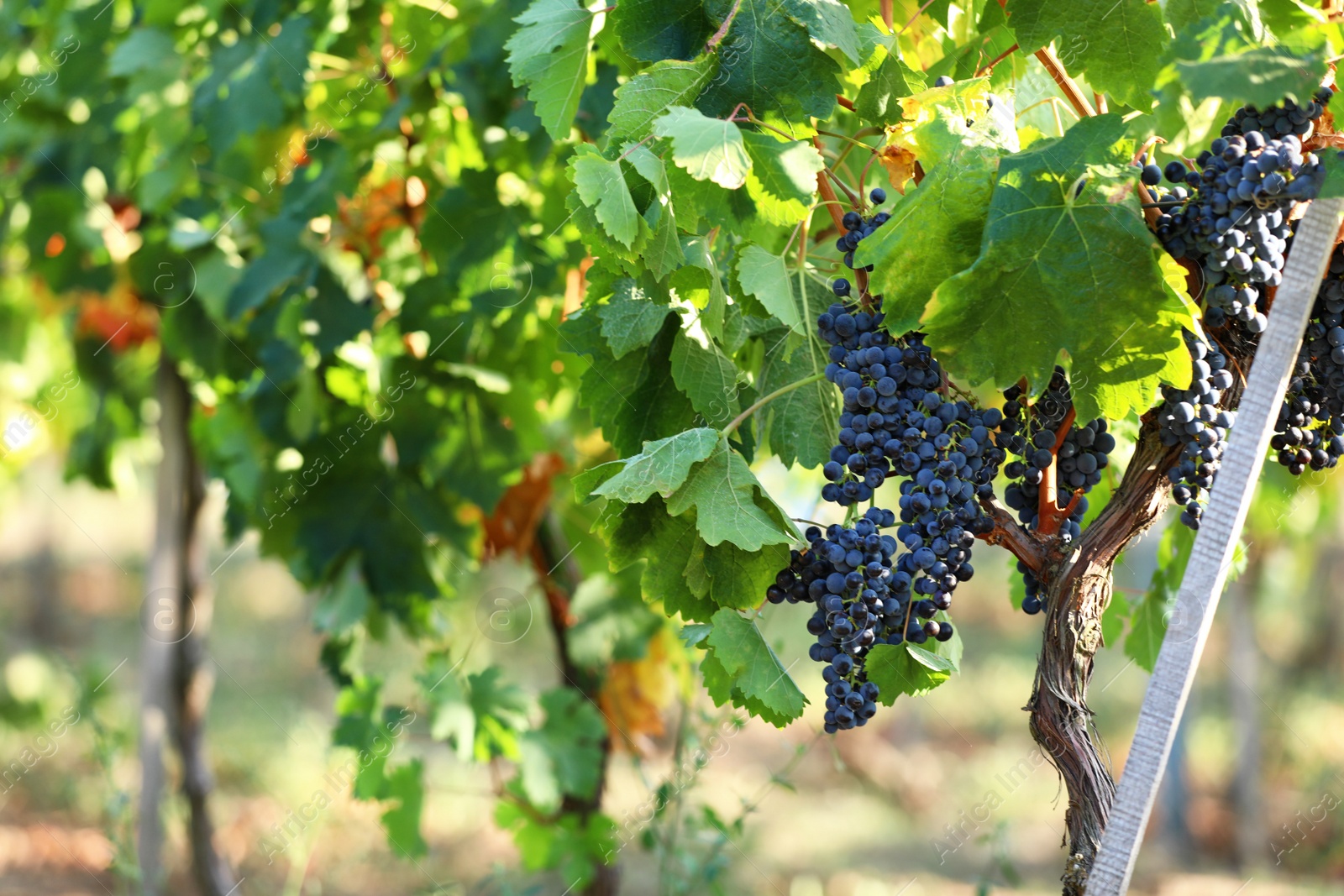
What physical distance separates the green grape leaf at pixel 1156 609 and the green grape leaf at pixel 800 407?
0.68 metres

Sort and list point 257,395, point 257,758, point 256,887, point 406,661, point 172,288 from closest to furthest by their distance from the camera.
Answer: point 257,395 → point 172,288 → point 256,887 → point 406,661 → point 257,758

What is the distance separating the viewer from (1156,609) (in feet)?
5.55

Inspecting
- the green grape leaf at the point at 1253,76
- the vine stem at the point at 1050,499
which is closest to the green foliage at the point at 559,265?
the green grape leaf at the point at 1253,76

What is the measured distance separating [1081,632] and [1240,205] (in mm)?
457

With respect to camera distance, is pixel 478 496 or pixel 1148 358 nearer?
pixel 1148 358

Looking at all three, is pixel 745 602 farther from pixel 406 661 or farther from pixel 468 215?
pixel 406 661

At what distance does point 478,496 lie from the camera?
2.38 meters

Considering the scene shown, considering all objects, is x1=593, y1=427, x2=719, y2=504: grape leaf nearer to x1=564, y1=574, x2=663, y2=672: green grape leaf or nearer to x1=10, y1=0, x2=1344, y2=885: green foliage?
x1=10, y1=0, x2=1344, y2=885: green foliage

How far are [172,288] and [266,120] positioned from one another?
3.15 ft

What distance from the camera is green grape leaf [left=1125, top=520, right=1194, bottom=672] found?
5.47 feet

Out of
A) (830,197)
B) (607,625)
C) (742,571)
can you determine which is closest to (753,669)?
(742,571)

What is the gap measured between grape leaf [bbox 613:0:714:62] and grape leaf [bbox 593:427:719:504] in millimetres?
426

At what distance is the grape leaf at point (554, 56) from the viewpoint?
1.35 m

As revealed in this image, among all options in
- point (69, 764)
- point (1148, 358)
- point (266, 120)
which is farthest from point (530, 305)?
point (69, 764)
